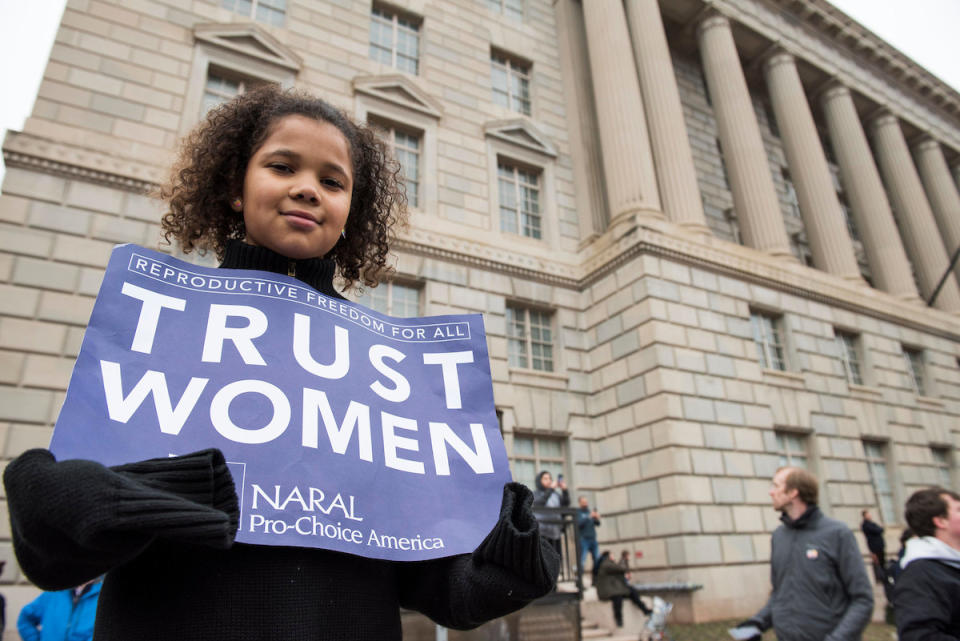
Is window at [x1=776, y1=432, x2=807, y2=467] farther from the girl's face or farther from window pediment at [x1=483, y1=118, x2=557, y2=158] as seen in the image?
the girl's face

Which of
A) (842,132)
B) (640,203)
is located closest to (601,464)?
(640,203)

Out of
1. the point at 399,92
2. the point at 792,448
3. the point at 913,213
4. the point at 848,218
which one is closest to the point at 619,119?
the point at 399,92

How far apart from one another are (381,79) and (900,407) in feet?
61.7

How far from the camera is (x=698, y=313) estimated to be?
15.8 meters

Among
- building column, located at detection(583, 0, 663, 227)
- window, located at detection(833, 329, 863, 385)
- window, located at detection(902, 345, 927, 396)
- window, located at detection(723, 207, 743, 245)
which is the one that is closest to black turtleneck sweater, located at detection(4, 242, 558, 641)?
building column, located at detection(583, 0, 663, 227)

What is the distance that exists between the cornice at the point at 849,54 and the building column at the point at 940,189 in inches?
36.0

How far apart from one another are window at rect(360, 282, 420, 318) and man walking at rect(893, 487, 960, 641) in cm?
1164

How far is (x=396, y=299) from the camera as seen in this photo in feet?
50.0

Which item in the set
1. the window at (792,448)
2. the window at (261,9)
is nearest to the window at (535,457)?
the window at (792,448)

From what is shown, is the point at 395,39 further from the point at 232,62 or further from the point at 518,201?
the point at 518,201

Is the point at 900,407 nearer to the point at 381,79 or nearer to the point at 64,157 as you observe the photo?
the point at 381,79

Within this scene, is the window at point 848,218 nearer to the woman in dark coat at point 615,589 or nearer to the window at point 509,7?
the window at point 509,7

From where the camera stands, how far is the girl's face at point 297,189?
1743 mm

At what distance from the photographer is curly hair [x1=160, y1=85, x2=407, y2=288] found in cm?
200
